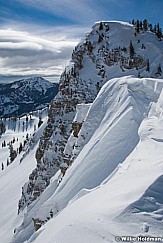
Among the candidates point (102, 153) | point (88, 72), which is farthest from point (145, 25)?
point (102, 153)

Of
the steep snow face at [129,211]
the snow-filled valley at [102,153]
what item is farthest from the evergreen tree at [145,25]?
the steep snow face at [129,211]

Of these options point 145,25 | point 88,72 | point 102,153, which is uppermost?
point 145,25

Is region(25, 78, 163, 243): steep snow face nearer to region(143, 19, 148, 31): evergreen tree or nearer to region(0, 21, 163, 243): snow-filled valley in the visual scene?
region(0, 21, 163, 243): snow-filled valley

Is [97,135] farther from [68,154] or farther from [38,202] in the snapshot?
[38,202]

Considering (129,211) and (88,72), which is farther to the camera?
(88,72)

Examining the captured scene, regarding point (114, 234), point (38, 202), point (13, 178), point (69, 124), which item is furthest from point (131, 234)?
point (13, 178)

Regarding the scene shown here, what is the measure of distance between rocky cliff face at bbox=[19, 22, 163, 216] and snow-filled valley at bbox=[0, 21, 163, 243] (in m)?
0.19

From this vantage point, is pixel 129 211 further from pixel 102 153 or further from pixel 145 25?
pixel 145 25

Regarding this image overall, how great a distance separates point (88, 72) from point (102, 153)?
35.3m

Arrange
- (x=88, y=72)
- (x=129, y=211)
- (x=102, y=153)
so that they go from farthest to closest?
(x=88, y=72)
(x=102, y=153)
(x=129, y=211)

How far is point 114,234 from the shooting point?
8102 mm

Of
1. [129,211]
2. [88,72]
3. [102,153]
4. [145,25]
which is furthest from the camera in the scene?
[145,25]

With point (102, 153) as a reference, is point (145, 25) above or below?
above

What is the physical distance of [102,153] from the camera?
22172 millimetres
